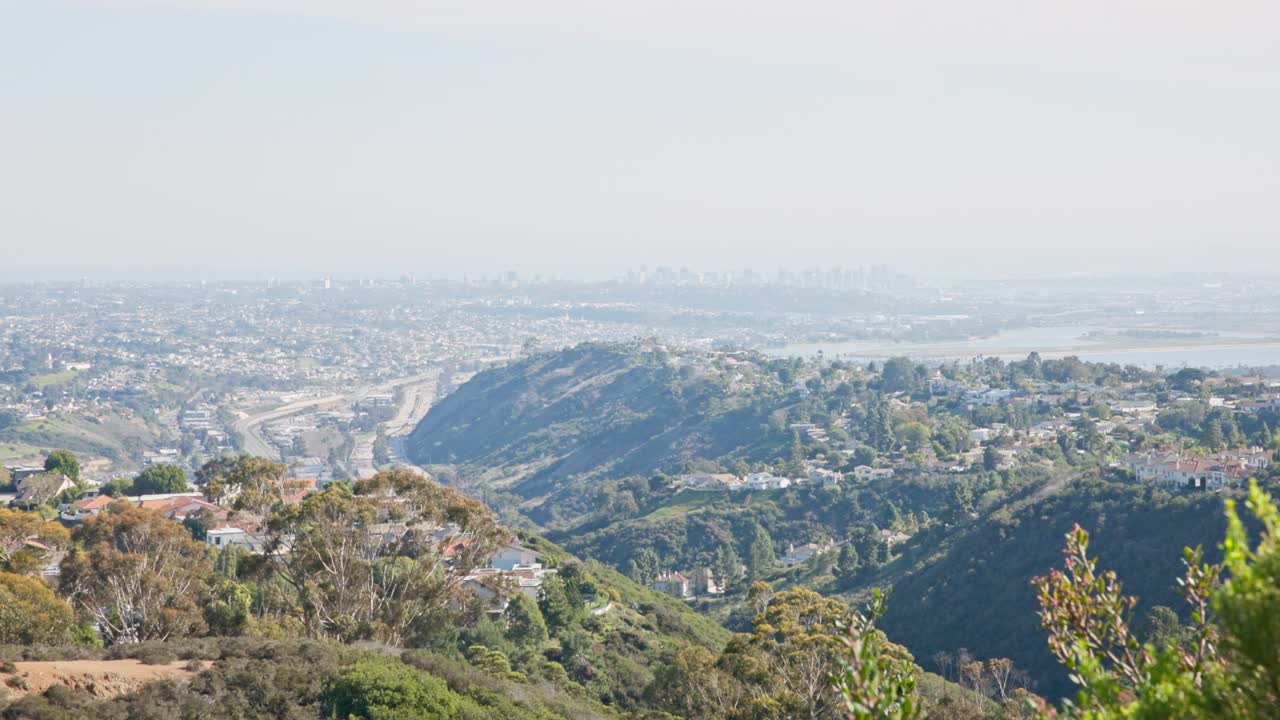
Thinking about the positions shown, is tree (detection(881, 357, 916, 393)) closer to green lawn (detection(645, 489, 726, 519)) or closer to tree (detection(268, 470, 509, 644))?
green lawn (detection(645, 489, 726, 519))

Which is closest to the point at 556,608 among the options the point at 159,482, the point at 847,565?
the point at 159,482

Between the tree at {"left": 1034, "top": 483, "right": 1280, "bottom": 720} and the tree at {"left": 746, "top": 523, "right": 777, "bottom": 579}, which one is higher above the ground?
the tree at {"left": 1034, "top": 483, "right": 1280, "bottom": 720}

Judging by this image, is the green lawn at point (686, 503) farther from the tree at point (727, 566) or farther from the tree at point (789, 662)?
the tree at point (789, 662)

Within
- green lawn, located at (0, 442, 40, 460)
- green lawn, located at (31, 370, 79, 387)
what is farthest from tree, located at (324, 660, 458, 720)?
green lawn, located at (31, 370, 79, 387)

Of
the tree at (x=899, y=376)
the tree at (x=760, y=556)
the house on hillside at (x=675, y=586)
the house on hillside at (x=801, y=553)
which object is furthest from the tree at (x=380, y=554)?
the tree at (x=899, y=376)

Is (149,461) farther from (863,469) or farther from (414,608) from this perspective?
(414,608)

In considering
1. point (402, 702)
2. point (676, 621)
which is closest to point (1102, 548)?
point (676, 621)

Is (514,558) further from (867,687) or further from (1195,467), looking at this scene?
(867,687)
